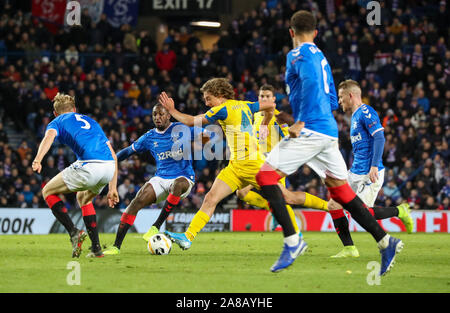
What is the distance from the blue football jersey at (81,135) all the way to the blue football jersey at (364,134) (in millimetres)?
3668

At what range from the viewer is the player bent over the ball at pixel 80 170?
996 cm

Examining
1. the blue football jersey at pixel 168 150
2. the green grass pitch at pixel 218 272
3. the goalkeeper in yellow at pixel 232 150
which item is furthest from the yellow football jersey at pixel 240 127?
the blue football jersey at pixel 168 150

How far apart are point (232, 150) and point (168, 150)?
198 centimetres

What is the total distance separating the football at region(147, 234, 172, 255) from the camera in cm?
1052

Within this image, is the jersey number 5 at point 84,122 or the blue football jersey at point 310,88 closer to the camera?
the blue football jersey at point 310,88

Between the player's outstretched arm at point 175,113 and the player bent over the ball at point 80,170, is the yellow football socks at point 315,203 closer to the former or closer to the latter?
the player bent over the ball at point 80,170

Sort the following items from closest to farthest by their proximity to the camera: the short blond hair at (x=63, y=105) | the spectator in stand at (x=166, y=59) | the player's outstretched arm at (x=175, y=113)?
the player's outstretched arm at (x=175, y=113), the short blond hair at (x=63, y=105), the spectator in stand at (x=166, y=59)

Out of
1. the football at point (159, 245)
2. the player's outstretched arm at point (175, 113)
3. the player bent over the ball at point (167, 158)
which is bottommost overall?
the football at point (159, 245)

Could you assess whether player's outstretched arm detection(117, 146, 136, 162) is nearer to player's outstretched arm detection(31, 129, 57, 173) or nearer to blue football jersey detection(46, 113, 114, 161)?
blue football jersey detection(46, 113, 114, 161)

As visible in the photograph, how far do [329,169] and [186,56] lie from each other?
17605 mm

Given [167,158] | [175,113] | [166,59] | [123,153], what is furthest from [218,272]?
[166,59]

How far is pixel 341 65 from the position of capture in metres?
23.9

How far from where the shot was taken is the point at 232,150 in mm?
10711

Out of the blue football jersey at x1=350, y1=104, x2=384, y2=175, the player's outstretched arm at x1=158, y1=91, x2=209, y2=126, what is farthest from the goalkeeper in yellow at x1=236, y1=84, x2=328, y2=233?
the player's outstretched arm at x1=158, y1=91, x2=209, y2=126
